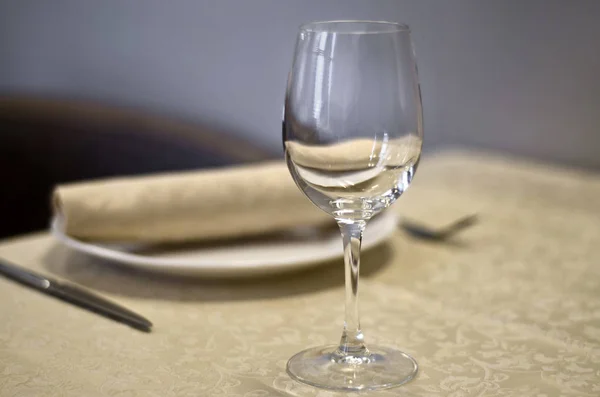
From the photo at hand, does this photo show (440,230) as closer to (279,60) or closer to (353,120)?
(353,120)

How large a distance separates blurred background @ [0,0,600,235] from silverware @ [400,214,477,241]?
643 millimetres

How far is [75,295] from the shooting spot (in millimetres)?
644

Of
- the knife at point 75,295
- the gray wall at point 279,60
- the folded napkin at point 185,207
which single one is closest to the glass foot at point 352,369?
the knife at point 75,295

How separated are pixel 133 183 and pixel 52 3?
1772mm

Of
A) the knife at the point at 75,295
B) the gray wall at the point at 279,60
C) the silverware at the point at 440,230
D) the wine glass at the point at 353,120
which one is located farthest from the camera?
the gray wall at the point at 279,60

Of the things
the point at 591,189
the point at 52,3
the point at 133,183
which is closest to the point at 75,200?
the point at 133,183

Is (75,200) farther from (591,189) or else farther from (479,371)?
(591,189)

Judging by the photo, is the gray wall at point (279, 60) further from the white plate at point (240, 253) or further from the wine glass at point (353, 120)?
the wine glass at point (353, 120)

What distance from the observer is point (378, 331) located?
1.97ft

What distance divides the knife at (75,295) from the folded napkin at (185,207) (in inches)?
2.5

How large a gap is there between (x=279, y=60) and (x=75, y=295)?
1278 millimetres

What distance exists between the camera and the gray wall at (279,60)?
1.40 m

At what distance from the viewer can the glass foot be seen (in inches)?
19.3

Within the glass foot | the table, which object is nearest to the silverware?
the table
